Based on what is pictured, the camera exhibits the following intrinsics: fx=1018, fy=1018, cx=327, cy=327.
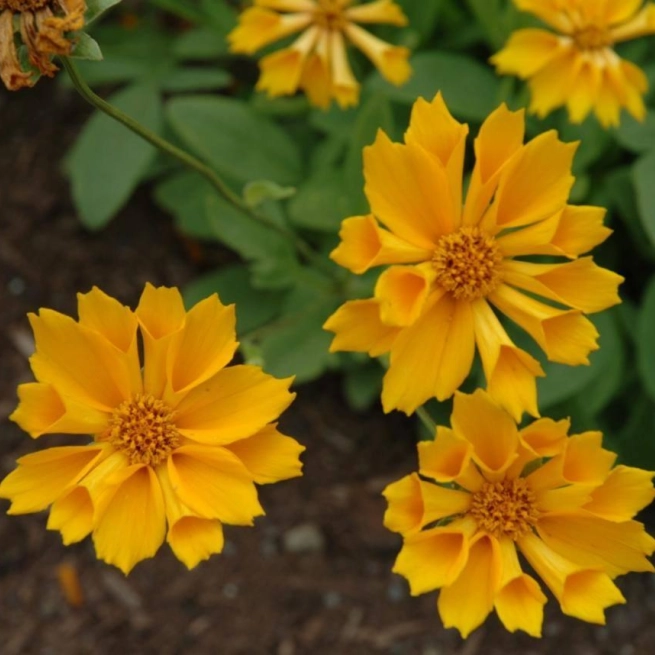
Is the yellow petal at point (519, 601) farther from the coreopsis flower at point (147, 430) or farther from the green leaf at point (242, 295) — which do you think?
the green leaf at point (242, 295)

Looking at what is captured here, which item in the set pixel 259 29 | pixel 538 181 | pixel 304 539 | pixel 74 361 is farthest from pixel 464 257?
pixel 304 539

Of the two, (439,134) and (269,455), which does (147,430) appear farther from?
(439,134)

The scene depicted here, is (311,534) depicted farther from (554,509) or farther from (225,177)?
(554,509)

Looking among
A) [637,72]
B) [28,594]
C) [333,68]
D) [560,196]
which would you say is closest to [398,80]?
[333,68]

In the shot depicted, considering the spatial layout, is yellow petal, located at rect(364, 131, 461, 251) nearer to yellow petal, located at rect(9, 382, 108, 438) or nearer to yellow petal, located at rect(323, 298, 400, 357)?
yellow petal, located at rect(323, 298, 400, 357)

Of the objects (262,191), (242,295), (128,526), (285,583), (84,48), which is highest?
(84,48)
